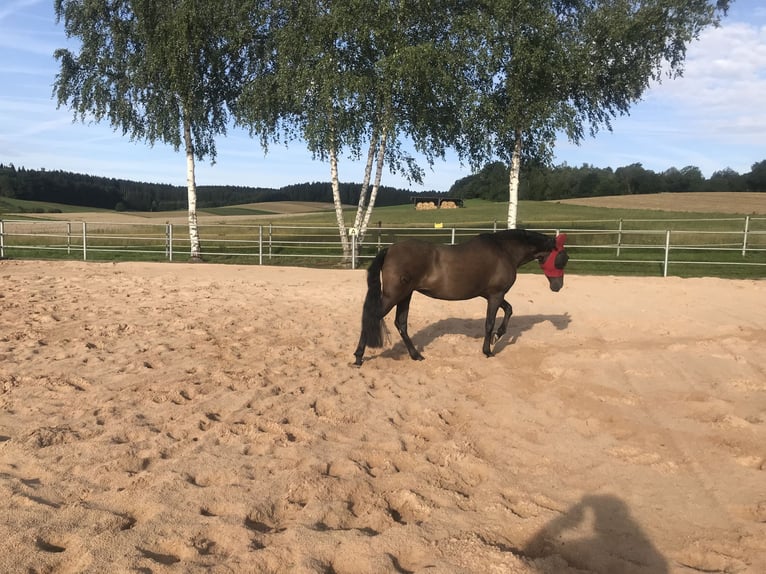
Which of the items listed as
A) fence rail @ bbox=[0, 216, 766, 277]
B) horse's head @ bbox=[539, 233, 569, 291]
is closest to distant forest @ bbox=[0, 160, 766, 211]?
fence rail @ bbox=[0, 216, 766, 277]

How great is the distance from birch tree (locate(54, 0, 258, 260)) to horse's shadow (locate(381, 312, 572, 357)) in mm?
12206

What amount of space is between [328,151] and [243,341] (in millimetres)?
11691

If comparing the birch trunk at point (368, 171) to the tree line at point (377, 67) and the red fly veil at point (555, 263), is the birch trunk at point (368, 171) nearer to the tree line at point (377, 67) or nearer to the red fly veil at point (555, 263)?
the tree line at point (377, 67)

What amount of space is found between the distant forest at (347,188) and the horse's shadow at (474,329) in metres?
39.5

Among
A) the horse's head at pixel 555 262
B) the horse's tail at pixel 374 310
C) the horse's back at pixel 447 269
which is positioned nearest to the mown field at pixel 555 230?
the horse's head at pixel 555 262

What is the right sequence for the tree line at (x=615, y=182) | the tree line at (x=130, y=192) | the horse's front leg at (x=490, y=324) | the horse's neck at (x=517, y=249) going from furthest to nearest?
the tree line at (x=130, y=192)
the tree line at (x=615, y=182)
the horse's neck at (x=517, y=249)
the horse's front leg at (x=490, y=324)

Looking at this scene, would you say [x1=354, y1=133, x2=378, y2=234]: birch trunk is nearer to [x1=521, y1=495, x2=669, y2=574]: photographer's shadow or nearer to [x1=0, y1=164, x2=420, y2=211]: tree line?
[x1=521, y1=495, x2=669, y2=574]: photographer's shadow

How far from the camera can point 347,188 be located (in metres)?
92.8

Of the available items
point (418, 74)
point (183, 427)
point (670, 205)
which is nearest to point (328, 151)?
point (418, 74)

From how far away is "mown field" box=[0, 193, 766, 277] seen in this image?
16.5 metres

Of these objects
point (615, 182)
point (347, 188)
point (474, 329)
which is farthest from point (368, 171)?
point (347, 188)

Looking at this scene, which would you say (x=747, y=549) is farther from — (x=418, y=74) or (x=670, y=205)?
(x=670, y=205)

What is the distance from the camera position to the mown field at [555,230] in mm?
16547

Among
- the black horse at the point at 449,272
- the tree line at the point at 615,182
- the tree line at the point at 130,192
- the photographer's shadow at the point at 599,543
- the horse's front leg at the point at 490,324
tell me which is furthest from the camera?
the tree line at the point at 130,192
